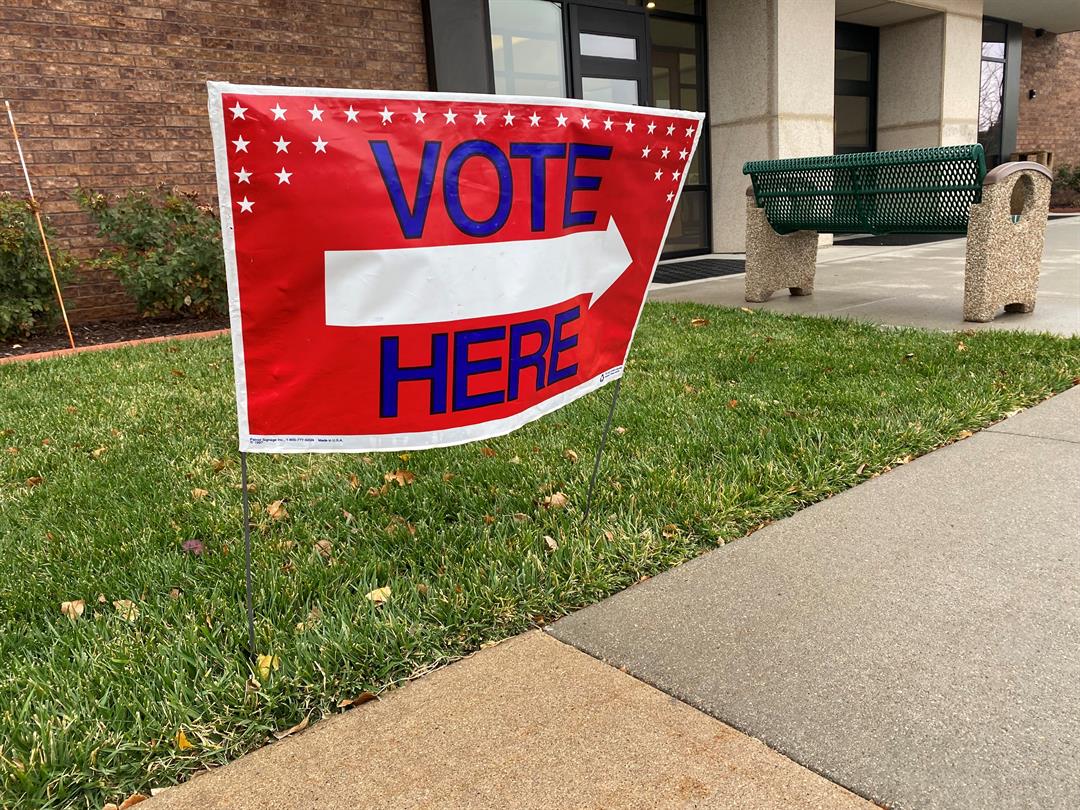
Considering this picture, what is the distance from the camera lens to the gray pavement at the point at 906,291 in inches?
232

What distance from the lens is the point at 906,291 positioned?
739 cm

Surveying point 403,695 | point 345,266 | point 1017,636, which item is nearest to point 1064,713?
point 1017,636

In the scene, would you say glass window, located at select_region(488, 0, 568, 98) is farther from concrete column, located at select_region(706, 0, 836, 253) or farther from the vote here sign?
the vote here sign

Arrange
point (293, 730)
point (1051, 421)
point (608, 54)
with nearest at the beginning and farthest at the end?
point (293, 730)
point (1051, 421)
point (608, 54)

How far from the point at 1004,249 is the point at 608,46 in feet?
21.3

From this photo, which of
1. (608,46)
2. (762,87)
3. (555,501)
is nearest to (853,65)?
(762,87)

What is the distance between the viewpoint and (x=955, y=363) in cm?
459

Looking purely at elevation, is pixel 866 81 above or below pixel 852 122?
above

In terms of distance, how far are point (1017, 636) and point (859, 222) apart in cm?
502

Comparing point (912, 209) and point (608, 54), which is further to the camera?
point (608, 54)

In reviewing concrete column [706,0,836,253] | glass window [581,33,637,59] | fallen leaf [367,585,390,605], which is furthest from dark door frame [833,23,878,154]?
fallen leaf [367,585,390,605]

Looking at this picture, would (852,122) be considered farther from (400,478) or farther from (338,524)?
(338,524)

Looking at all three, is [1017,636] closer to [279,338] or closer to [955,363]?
[279,338]

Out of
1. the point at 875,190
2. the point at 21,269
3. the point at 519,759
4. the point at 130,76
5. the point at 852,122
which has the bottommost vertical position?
the point at 519,759
